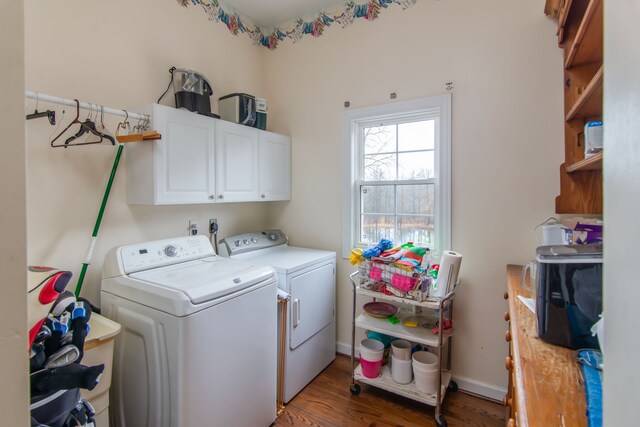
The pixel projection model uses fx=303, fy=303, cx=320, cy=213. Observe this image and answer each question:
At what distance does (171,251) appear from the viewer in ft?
6.38

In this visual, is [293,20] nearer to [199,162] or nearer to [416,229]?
[199,162]

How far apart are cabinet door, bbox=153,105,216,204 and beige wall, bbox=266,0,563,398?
1053 millimetres

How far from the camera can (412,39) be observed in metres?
2.32

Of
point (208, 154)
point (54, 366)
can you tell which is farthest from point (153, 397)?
point (208, 154)

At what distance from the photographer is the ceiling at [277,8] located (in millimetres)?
2617

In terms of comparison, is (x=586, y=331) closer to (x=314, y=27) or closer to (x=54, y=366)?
(x=54, y=366)

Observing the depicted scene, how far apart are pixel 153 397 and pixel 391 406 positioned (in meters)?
1.50

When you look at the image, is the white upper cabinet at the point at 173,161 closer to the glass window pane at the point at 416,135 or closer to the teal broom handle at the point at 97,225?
the teal broom handle at the point at 97,225

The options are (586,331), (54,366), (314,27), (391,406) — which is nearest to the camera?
(586,331)

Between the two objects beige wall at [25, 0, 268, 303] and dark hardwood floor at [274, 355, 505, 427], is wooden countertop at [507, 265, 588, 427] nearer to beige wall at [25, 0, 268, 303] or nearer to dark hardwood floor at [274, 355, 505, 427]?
dark hardwood floor at [274, 355, 505, 427]

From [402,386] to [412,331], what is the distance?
0.37 m
